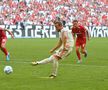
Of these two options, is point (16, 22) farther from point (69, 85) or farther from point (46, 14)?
point (69, 85)

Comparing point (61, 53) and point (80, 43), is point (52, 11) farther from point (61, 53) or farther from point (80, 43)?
point (61, 53)

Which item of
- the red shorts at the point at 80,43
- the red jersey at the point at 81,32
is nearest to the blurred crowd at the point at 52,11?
the red jersey at the point at 81,32

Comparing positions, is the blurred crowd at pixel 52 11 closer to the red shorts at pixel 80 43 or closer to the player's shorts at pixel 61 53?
the red shorts at pixel 80 43

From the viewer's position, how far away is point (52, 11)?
2231 inches

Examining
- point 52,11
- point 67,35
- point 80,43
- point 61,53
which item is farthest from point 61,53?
point 52,11

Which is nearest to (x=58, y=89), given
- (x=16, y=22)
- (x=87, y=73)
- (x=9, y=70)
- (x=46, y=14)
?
(x=9, y=70)

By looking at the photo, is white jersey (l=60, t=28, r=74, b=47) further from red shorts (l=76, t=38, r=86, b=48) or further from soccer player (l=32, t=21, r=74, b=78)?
red shorts (l=76, t=38, r=86, b=48)

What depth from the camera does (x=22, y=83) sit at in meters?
14.6

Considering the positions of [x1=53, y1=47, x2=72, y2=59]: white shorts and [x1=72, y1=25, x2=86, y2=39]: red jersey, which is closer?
[x1=53, y1=47, x2=72, y2=59]: white shorts

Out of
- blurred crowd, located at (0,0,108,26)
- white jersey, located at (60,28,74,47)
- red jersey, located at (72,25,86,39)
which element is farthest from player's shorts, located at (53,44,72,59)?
blurred crowd, located at (0,0,108,26)

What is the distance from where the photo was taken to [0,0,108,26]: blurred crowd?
5350cm

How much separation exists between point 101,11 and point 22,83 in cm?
4627

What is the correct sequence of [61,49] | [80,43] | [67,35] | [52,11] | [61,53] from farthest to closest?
[52,11] < [80,43] < [61,49] < [61,53] < [67,35]

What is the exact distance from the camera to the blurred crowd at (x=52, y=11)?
53.5 meters
